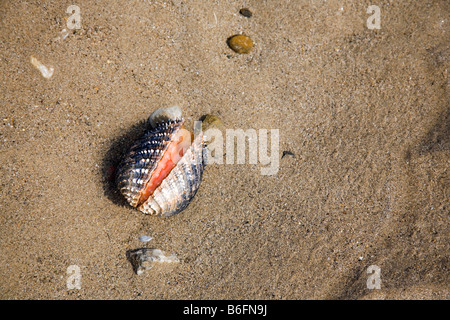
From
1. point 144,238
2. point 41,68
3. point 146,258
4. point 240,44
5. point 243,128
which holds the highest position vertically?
point 240,44

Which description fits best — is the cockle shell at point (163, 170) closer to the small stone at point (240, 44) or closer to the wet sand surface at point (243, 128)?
the wet sand surface at point (243, 128)

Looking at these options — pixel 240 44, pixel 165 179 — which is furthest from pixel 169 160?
pixel 240 44

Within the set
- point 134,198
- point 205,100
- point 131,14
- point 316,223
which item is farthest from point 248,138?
point 131,14

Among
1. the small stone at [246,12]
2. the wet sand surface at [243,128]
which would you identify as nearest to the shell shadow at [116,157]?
the wet sand surface at [243,128]

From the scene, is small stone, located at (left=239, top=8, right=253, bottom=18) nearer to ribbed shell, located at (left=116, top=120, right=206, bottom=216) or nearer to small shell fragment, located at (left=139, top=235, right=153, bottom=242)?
ribbed shell, located at (left=116, top=120, right=206, bottom=216)

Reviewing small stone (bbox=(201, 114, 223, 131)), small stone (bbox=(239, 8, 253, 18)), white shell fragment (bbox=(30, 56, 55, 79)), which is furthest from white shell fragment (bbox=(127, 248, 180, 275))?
small stone (bbox=(239, 8, 253, 18))

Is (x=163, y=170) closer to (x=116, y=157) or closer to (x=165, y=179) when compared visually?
(x=165, y=179)
